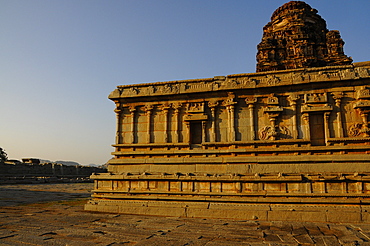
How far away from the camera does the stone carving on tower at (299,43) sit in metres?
31.2

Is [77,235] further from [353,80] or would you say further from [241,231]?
[353,80]

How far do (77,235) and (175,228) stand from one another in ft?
9.57

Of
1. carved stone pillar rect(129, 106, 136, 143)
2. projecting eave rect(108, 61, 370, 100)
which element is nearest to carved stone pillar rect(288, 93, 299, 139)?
projecting eave rect(108, 61, 370, 100)

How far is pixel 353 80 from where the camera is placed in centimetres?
1179

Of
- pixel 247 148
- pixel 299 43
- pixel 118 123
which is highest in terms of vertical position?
pixel 299 43

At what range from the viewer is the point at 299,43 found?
105 ft

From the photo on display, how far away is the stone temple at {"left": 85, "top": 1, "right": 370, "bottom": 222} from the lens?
11.0 m

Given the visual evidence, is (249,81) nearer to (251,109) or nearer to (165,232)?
(251,109)

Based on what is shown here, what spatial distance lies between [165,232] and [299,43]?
29.6 m

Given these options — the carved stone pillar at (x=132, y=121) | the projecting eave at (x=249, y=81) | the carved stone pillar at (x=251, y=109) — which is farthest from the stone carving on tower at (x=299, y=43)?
the carved stone pillar at (x=132, y=121)

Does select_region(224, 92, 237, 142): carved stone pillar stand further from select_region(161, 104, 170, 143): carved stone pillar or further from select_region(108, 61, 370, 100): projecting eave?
select_region(161, 104, 170, 143): carved stone pillar

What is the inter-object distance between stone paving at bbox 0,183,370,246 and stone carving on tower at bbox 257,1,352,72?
2524 centimetres

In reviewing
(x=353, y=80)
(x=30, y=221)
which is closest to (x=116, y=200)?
(x=30, y=221)

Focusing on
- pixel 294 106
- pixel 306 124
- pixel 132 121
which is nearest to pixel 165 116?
pixel 132 121
